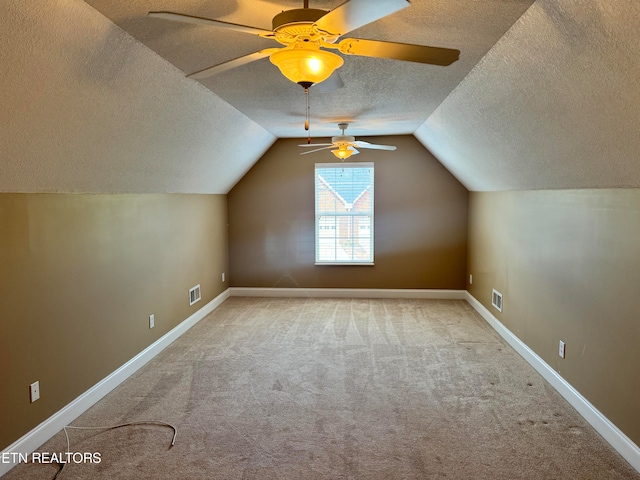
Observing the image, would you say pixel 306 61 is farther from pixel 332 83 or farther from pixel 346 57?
pixel 346 57

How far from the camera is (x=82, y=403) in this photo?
10.4 feet

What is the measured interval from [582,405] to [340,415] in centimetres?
169

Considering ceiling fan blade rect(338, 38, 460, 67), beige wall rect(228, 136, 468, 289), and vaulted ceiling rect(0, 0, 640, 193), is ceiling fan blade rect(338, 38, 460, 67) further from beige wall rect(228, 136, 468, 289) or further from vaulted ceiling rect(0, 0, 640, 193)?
beige wall rect(228, 136, 468, 289)

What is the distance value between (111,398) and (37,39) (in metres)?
2.60

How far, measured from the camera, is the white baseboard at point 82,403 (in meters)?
2.60

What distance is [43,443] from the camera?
2758 millimetres

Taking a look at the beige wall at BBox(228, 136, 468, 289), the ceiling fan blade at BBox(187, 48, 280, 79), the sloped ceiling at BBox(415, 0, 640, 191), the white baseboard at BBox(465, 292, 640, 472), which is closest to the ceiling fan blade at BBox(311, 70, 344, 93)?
the ceiling fan blade at BBox(187, 48, 280, 79)

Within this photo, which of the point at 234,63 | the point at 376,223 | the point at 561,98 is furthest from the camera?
the point at 376,223

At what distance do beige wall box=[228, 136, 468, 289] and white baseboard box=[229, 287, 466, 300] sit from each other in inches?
3.0

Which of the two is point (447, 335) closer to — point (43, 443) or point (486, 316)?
point (486, 316)

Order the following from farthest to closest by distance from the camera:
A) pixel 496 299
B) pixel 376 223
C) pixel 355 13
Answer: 1. pixel 376 223
2. pixel 496 299
3. pixel 355 13

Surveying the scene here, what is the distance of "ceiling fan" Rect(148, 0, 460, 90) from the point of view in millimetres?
1398

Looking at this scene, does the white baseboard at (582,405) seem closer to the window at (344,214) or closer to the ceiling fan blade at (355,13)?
the window at (344,214)

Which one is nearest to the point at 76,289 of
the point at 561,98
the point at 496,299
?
the point at 561,98
